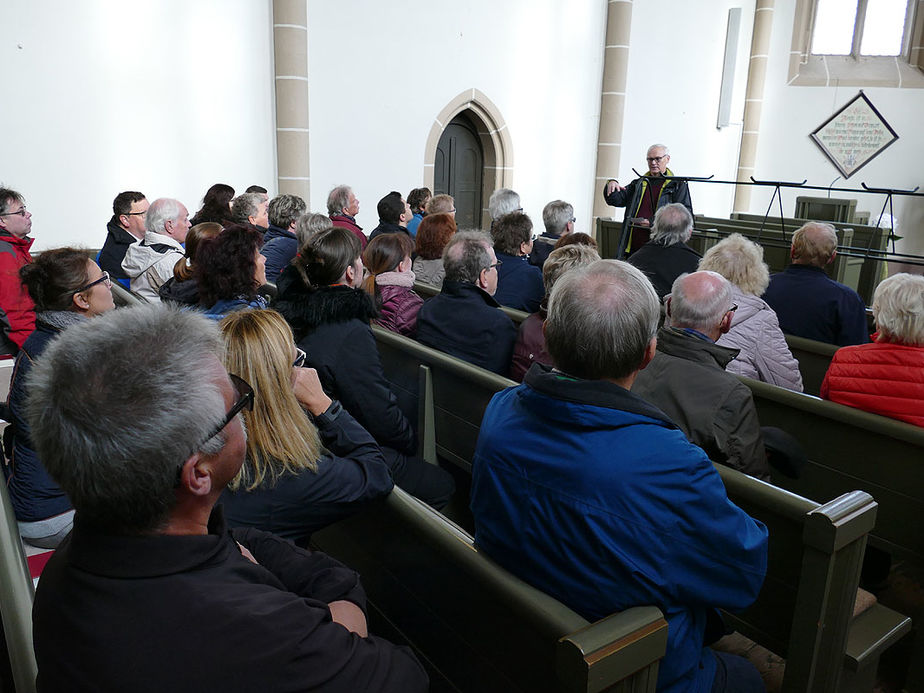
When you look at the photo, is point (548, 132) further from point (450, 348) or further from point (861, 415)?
point (861, 415)

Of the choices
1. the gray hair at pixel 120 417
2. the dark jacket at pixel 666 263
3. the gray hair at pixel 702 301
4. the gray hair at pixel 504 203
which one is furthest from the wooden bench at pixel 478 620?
the gray hair at pixel 504 203

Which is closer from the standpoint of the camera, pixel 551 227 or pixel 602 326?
pixel 602 326

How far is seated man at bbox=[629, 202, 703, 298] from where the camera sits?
4.75 metres

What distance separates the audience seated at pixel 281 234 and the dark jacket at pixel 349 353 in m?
2.38

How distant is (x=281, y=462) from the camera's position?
5.58ft

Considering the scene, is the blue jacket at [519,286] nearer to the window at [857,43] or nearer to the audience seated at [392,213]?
the audience seated at [392,213]

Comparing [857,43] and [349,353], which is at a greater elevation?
[857,43]

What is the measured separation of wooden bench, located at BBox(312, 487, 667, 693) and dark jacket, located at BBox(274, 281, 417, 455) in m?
0.74

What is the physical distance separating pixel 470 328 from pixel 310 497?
1.52 metres

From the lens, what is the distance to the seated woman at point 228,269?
300cm

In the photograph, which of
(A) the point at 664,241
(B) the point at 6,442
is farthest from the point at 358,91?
(B) the point at 6,442

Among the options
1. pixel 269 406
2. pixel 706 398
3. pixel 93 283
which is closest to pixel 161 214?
pixel 93 283

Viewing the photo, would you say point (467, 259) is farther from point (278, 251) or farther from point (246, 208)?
point (246, 208)

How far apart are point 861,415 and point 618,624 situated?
63.0 inches
